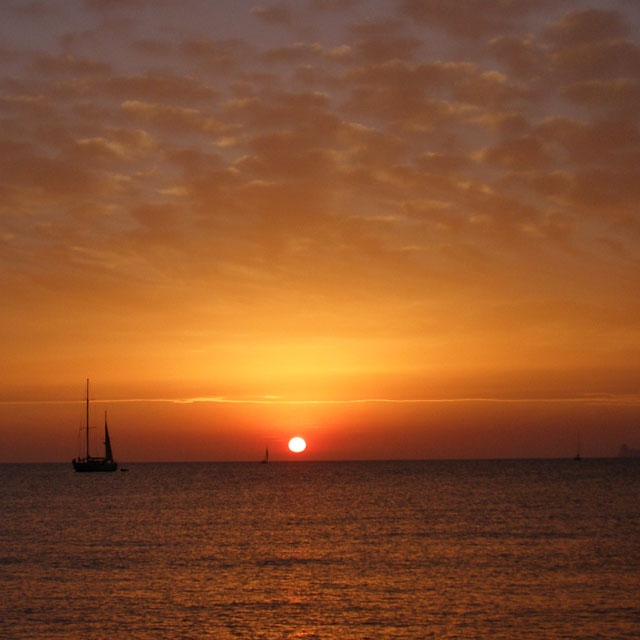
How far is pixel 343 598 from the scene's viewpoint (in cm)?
4219

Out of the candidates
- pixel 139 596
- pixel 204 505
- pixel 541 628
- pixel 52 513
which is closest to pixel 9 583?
pixel 139 596

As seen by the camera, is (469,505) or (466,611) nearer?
(466,611)

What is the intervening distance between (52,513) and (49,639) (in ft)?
221

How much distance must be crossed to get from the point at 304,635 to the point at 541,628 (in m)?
10.3

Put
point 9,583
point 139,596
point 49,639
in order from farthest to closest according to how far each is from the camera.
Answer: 1. point 9,583
2. point 139,596
3. point 49,639

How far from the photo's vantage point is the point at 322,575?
4938 cm

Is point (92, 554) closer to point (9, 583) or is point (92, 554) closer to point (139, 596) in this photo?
point (9, 583)

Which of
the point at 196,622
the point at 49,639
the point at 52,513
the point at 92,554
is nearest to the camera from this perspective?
the point at 49,639

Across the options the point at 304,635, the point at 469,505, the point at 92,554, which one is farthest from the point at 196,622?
the point at 469,505

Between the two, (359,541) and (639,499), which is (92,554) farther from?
(639,499)

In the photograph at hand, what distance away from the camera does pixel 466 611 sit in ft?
128

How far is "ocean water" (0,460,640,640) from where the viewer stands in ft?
119

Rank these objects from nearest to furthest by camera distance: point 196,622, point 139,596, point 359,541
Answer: point 196,622 → point 139,596 → point 359,541

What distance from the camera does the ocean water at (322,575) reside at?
36.4 m
